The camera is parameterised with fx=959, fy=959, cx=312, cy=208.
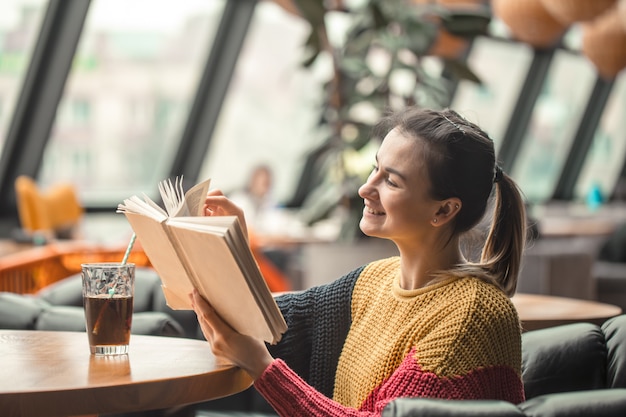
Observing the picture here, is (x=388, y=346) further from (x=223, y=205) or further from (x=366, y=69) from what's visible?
(x=366, y=69)

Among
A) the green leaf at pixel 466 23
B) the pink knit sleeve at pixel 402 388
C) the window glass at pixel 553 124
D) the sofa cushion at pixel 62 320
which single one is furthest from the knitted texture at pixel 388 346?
the window glass at pixel 553 124

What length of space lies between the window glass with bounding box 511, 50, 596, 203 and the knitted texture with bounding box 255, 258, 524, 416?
1037cm

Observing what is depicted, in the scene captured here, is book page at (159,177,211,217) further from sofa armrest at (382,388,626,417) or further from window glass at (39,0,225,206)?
window glass at (39,0,225,206)

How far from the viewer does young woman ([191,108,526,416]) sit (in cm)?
158

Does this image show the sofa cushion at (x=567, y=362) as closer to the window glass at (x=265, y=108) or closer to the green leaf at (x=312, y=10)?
the green leaf at (x=312, y=10)

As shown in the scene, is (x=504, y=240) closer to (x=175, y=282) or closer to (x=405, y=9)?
(x=175, y=282)

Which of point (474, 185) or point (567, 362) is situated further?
point (567, 362)

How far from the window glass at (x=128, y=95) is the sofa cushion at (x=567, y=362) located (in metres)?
5.68

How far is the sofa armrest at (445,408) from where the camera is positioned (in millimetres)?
1358

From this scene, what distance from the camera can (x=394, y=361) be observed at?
5.55 ft

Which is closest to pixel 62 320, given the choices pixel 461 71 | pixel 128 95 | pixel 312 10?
pixel 312 10

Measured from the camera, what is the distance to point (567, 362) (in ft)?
6.78

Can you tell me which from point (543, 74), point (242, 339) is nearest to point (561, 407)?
point (242, 339)

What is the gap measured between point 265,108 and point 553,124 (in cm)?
529
